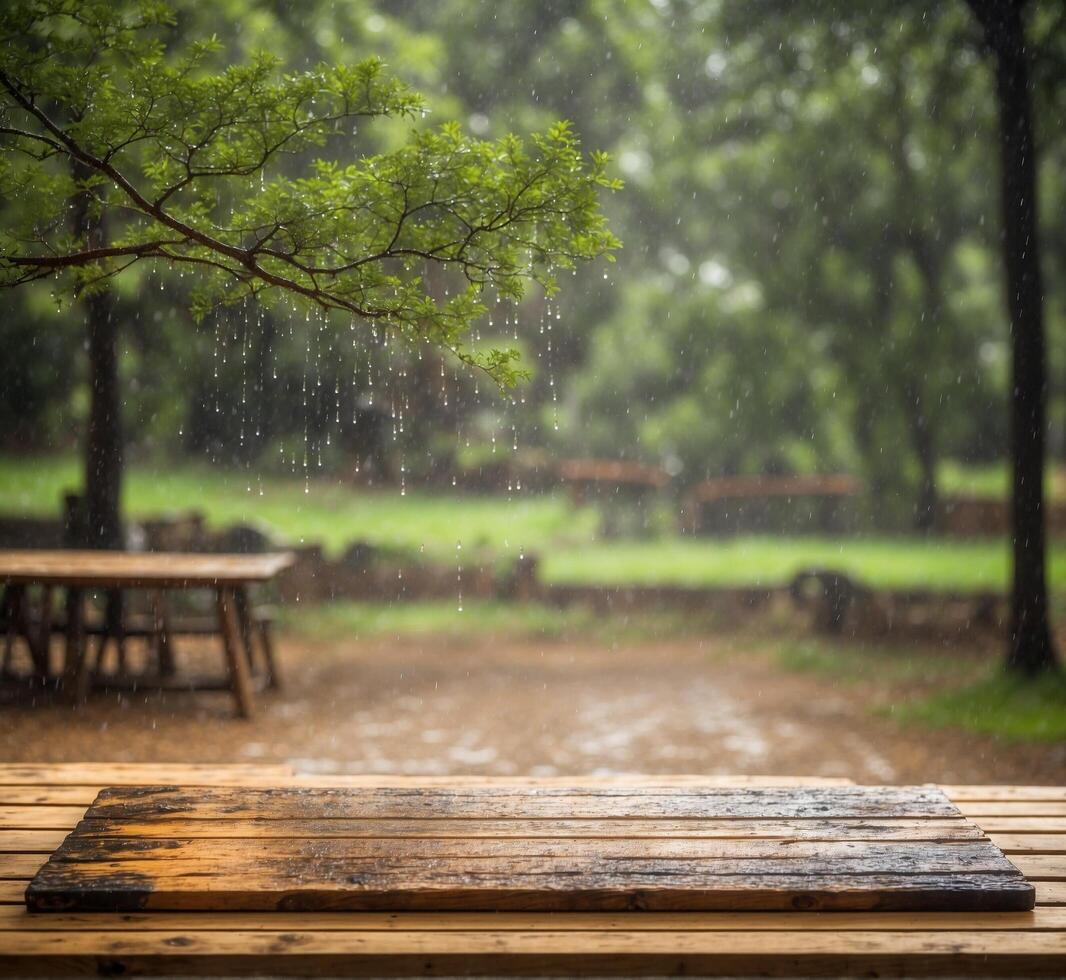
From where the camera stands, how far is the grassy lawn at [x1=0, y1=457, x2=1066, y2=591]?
53.1 ft

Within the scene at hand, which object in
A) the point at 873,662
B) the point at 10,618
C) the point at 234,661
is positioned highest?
the point at 10,618

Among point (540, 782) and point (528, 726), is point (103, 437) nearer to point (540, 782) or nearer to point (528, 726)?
point (528, 726)

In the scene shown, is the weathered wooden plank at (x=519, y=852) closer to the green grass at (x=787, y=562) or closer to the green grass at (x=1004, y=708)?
the green grass at (x=1004, y=708)

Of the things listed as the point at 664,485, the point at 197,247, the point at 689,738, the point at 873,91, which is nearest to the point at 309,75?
the point at 197,247

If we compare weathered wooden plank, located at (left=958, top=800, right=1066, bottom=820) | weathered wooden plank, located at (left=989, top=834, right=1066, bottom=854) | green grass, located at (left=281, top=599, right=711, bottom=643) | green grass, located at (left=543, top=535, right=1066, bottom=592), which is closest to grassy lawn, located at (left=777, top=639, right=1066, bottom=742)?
green grass, located at (left=281, top=599, right=711, bottom=643)

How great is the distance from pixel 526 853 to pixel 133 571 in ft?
17.5

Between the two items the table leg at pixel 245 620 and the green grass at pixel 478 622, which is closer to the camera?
the table leg at pixel 245 620

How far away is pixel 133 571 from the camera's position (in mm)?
8297

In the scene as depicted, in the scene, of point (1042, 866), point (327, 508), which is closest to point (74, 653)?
point (1042, 866)

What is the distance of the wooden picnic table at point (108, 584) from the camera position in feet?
27.0

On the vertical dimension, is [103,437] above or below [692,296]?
below

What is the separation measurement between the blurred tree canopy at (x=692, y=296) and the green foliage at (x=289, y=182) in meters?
8.67

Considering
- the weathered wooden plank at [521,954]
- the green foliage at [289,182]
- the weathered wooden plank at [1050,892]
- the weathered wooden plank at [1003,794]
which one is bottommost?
the weathered wooden plank at [1003,794]

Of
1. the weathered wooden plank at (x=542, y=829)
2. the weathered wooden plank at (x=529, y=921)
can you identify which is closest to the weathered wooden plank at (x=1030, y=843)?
the weathered wooden plank at (x=542, y=829)
